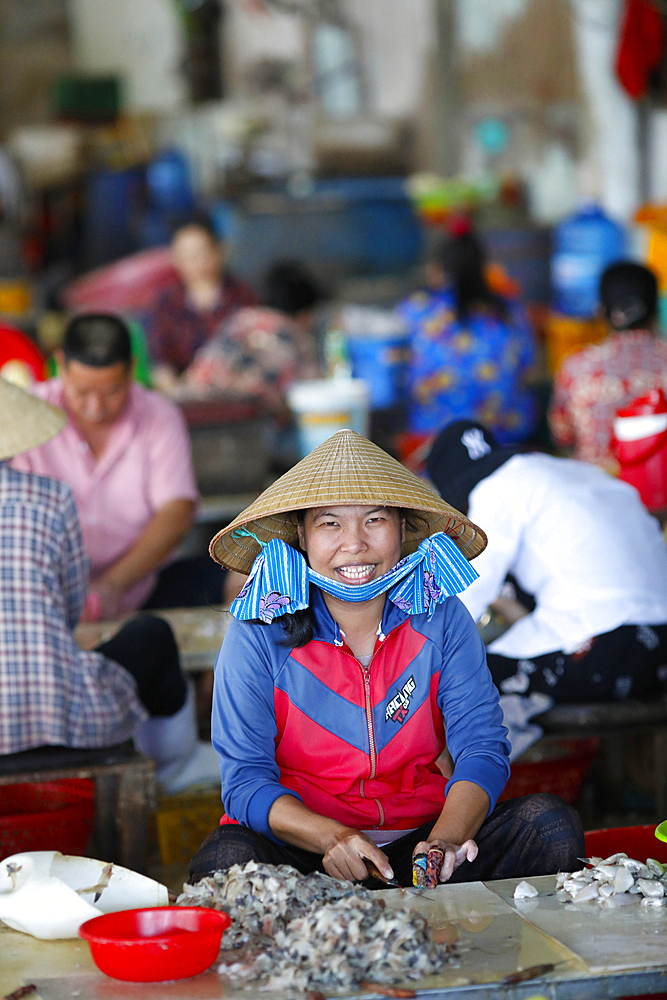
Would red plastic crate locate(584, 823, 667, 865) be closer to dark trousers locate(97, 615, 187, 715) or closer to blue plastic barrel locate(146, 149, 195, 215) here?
dark trousers locate(97, 615, 187, 715)

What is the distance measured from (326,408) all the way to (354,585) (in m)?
1.98

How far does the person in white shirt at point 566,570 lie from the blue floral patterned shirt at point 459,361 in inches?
98.1

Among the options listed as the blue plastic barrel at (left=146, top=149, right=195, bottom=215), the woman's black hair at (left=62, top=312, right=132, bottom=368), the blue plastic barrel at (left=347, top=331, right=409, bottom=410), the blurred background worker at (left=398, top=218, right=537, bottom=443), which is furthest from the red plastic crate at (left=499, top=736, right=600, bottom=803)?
the blue plastic barrel at (left=146, top=149, right=195, bottom=215)

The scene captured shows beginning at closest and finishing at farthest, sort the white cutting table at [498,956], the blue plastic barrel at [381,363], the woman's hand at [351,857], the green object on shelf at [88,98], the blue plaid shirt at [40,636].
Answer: the white cutting table at [498,956] → the woman's hand at [351,857] → the blue plaid shirt at [40,636] → the blue plastic barrel at [381,363] → the green object on shelf at [88,98]

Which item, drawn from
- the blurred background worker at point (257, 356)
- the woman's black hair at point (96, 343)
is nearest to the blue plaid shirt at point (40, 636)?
the woman's black hair at point (96, 343)

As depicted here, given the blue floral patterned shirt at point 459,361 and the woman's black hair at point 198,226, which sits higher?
the woman's black hair at point 198,226

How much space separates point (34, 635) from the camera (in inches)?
94.6

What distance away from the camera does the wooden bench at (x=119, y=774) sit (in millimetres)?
2428

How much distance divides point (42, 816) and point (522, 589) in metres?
1.23

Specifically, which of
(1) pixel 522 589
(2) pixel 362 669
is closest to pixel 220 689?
(2) pixel 362 669

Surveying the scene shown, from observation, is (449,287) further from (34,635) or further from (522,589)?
(34,635)

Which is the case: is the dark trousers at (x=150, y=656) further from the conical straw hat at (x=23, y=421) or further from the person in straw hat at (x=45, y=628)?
the conical straw hat at (x=23, y=421)

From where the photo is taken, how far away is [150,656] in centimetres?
273

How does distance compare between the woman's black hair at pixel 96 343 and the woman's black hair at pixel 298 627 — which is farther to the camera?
the woman's black hair at pixel 96 343
